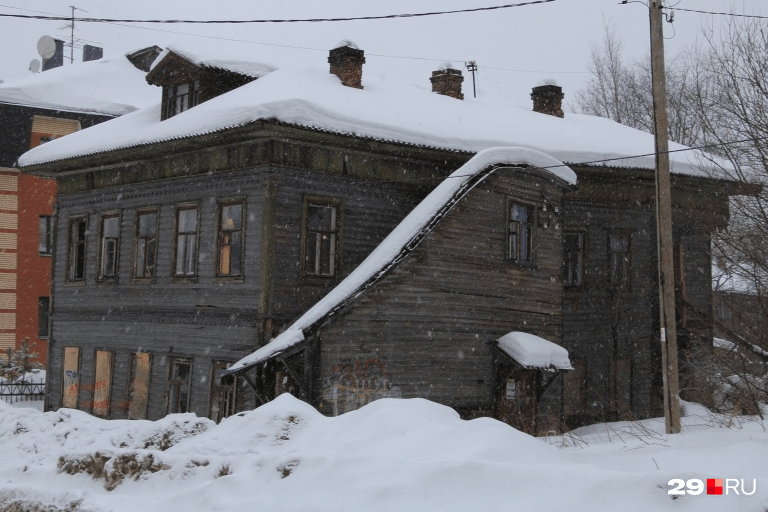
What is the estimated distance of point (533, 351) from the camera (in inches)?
695

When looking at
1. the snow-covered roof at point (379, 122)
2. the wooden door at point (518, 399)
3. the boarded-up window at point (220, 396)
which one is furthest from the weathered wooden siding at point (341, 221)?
the wooden door at point (518, 399)

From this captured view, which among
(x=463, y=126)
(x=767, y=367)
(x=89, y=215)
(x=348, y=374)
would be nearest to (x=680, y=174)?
(x=463, y=126)

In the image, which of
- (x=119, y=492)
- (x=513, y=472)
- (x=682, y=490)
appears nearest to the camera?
(x=682, y=490)

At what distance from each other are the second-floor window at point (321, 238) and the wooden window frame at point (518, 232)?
3.62m

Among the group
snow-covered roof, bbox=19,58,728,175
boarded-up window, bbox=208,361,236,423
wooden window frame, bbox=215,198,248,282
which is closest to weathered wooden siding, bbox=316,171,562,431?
snow-covered roof, bbox=19,58,728,175

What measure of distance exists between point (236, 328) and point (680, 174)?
1241 cm

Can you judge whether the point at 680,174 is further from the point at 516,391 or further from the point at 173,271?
the point at 173,271

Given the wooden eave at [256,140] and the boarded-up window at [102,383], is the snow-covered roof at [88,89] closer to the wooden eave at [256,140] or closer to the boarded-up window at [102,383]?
the wooden eave at [256,140]

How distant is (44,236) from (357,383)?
945 inches

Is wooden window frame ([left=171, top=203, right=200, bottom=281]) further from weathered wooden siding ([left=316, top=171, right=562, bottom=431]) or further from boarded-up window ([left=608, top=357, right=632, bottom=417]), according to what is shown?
boarded-up window ([left=608, top=357, right=632, bottom=417])

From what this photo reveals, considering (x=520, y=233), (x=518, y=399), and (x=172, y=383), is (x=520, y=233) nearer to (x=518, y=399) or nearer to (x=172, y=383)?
(x=518, y=399)

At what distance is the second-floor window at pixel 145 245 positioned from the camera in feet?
66.6

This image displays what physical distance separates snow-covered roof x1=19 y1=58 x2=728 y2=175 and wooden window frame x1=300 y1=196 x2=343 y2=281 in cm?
156

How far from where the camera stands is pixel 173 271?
19484 millimetres
